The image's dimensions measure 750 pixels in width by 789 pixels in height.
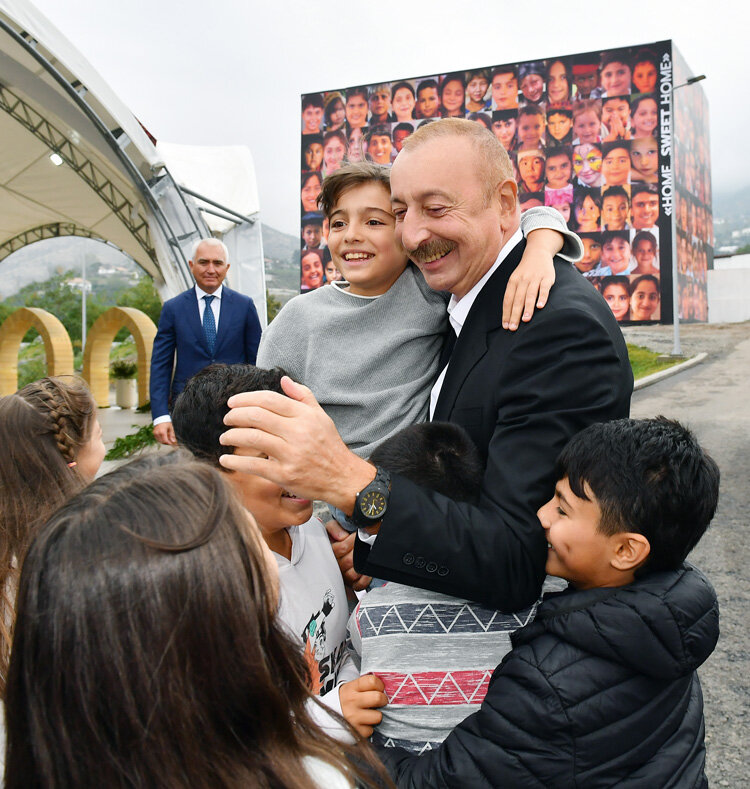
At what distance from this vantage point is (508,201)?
1654 mm

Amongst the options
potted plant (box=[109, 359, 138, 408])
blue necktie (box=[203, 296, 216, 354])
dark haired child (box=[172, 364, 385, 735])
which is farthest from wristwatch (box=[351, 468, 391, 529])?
potted plant (box=[109, 359, 138, 408])

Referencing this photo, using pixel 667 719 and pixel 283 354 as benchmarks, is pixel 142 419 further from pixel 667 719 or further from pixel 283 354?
pixel 667 719

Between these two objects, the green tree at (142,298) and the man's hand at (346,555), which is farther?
the green tree at (142,298)

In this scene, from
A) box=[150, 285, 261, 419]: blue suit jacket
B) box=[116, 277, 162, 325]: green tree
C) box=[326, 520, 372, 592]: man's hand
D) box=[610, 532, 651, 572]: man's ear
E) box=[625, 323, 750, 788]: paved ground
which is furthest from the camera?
box=[116, 277, 162, 325]: green tree

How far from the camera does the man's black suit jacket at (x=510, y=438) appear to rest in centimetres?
117

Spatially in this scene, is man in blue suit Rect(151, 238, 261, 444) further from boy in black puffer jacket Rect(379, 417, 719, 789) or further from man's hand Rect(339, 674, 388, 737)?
boy in black puffer jacket Rect(379, 417, 719, 789)

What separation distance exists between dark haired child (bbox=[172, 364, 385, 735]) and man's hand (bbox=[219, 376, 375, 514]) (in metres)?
0.24

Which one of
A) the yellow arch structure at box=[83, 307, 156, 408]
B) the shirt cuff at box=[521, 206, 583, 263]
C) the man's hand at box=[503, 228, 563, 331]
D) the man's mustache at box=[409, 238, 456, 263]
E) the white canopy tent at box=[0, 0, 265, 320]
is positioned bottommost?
the man's hand at box=[503, 228, 563, 331]

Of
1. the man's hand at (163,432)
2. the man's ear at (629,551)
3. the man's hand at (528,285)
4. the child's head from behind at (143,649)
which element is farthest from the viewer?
the man's hand at (163,432)

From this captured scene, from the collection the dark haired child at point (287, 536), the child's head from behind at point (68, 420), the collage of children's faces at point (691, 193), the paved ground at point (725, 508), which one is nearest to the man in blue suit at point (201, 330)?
the child's head from behind at point (68, 420)

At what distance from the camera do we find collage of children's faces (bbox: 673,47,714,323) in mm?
17922

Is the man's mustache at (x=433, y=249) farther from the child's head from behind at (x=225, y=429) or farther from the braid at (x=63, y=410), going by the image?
the braid at (x=63, y=410)

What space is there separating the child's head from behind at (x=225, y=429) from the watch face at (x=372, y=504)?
300 millimetres

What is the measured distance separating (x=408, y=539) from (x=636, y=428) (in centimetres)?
48
